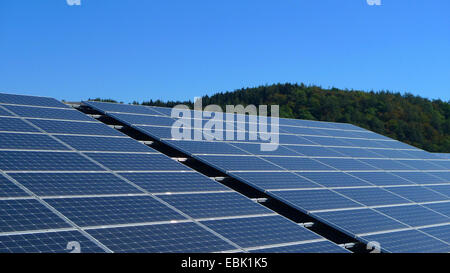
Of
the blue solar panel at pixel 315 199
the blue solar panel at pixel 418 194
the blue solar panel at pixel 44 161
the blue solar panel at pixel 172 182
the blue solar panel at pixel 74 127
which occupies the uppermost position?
the blue solar panel at pixel 74 127

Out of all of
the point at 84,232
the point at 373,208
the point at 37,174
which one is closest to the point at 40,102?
the point at 37,174

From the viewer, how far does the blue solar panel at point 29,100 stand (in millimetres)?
22716

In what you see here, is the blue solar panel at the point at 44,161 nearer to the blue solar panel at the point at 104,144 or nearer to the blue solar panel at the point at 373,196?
the blue solar panel at the point at 104,144

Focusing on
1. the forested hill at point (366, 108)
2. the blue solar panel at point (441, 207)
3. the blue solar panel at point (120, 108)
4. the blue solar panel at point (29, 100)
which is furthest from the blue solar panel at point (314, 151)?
the forested hill at point (366, 108)

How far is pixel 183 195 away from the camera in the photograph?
15953mm

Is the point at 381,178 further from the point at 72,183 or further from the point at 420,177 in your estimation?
the point at 72,183

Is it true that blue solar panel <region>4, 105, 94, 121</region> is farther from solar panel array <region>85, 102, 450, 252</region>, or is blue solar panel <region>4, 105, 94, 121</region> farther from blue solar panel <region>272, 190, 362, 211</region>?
blue solar panel <region>272, 190, 362, 211</region>

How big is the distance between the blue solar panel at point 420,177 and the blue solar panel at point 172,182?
13.4 metres

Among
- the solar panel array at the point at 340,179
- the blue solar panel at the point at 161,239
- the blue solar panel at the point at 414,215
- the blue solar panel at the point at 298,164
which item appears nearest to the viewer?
the blue solar panel at the point at 161,239

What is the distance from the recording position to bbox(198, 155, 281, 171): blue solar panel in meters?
20.5

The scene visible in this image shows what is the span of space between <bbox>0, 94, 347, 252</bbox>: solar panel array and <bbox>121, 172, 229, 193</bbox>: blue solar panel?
35 mm

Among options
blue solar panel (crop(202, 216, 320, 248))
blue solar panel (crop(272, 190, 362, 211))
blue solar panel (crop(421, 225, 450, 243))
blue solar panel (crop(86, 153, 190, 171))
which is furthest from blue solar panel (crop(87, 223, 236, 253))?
blue solar panel (crop(421, 225, 450, 243))

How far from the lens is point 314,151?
27.5 metres

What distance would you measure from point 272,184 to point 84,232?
30.2 feet
